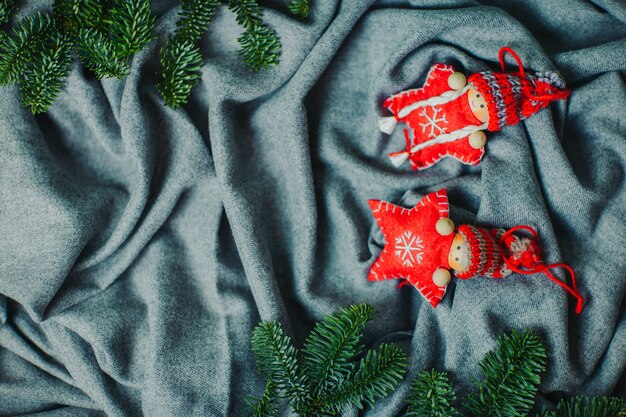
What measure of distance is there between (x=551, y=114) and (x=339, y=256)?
57 centimetres

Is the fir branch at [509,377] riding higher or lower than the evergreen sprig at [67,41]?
lower

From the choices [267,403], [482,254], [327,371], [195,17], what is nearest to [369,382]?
[327,371]

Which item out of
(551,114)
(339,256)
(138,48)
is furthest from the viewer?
(339,256)

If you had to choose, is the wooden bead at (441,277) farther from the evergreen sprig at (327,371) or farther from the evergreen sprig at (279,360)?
the evergreen sprig at (279,360)

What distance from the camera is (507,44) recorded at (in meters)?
1.09

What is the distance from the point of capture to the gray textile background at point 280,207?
3.54 ft

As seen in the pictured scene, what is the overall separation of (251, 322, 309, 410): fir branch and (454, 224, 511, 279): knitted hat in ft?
1.22

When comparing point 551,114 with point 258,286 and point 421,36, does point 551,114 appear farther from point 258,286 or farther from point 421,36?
point 258,286

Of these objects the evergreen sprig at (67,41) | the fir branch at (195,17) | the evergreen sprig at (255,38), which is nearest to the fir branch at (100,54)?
the evergreen sprig at (67,41)

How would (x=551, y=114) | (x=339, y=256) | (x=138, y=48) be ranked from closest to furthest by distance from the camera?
(x=138, y=48), (x=551, y=114), (x=339, y=256)

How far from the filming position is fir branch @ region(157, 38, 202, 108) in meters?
1.04

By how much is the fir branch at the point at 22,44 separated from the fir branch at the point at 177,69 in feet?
0.75

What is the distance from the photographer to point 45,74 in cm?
101

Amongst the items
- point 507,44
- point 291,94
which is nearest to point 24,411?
point 291,94
